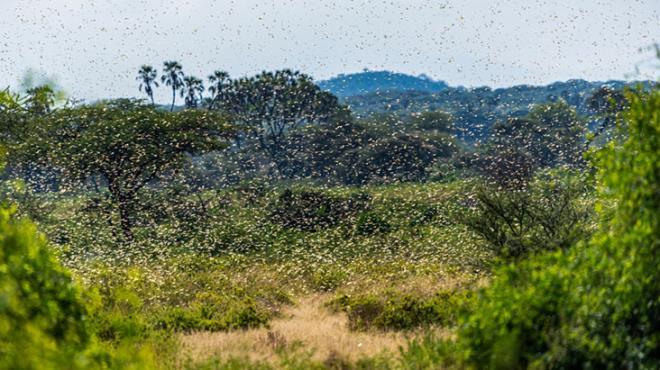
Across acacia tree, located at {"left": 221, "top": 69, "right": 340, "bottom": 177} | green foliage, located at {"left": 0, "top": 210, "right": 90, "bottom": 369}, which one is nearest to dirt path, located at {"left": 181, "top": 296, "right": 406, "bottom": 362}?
green foliage, located at {"left": 0, "top": 210, "right": 90, "bottom": 369}

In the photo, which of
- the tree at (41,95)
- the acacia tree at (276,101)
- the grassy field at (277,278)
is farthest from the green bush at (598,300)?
the acacia tree at (276,101)

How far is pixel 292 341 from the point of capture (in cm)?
1133

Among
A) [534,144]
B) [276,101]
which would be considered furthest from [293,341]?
[276,101]

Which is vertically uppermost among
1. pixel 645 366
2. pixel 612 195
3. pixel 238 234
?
pixel 612 195

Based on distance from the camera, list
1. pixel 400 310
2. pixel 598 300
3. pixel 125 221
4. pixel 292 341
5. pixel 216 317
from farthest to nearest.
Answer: pixel 125 221 < pixel 216 317 < pixel 400 310 < pixel 292 341 < pixel 598 300

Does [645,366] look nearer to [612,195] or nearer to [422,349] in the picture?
[612,195]

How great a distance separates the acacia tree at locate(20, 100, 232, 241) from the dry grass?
20843 mm

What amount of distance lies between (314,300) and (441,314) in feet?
18.1

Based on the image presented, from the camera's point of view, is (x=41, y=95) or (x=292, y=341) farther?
(x=41, y=95)

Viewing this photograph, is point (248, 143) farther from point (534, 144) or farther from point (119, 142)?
point (119, 142)

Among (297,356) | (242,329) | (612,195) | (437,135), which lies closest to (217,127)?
(242,329)

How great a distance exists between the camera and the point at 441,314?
13555 mm

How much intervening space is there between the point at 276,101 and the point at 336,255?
2094 inches

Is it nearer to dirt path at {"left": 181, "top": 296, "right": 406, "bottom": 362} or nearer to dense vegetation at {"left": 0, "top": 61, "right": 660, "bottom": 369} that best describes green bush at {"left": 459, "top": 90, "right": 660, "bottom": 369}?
dense vegetation at {"left": 0, "top": 61, "right": 660, "bottom": 369}
